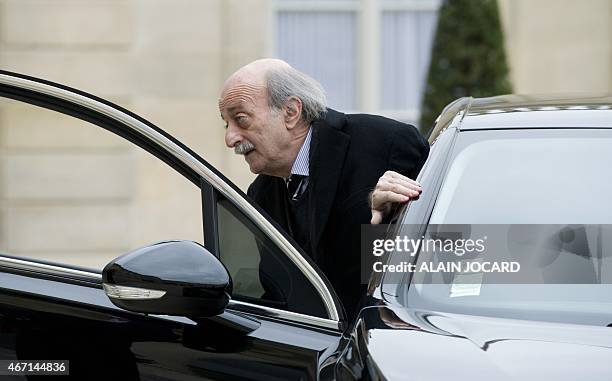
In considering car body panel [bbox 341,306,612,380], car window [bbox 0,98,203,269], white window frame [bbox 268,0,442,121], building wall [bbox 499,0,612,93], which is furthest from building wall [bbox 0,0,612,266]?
car body panel [bbox 341,306,612,380]

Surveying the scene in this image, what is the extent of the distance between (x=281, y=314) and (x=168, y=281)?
0.38m

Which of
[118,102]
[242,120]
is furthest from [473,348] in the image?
[118,102]

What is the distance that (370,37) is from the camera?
1027 cm

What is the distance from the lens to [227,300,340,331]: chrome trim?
2766mm

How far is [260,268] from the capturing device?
2.90 meters

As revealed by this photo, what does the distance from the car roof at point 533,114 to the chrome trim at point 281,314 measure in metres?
0.64

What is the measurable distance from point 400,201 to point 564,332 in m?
0.67

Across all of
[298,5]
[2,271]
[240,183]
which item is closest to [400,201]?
[2,271]

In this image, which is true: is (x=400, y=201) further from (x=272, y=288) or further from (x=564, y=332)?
(x=564, y=332)

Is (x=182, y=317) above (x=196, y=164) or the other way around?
the other way around

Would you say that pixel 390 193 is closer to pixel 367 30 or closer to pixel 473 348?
pixel 473 348

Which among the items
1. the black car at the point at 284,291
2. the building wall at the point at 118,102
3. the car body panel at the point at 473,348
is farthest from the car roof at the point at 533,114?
the building wall at the point at 118,102

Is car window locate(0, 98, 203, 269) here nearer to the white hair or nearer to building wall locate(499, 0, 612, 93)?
building wall locate(499, 0, 612, 93)

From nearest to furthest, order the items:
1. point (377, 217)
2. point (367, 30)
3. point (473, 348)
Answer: point (473, 348)
point (377, 217)
point (367, 30)
